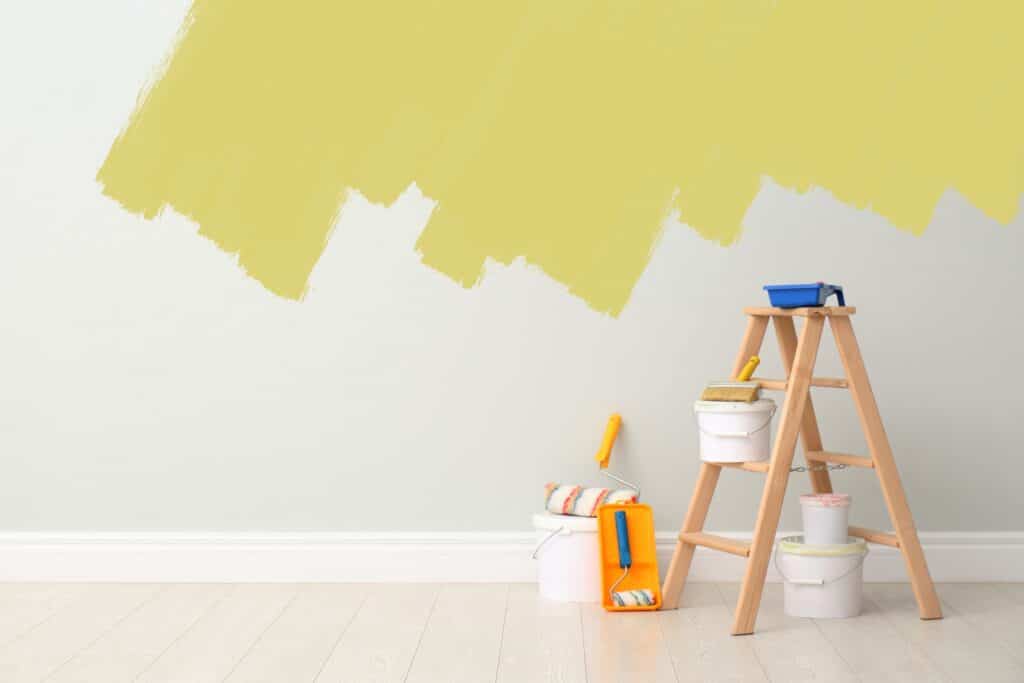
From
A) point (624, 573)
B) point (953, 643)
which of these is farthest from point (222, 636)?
point (953, 643)

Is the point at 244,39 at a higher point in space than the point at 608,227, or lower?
higher

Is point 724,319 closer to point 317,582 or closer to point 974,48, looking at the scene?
point 974,48

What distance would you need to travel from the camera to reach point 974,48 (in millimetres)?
3164

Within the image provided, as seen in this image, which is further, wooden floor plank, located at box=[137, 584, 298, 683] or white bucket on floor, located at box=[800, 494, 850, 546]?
white bucket on floor, located at box=[800, 494, 850, 546]

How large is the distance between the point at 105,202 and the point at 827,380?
1.81 metres

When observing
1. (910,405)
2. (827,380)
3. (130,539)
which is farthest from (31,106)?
(910,405)

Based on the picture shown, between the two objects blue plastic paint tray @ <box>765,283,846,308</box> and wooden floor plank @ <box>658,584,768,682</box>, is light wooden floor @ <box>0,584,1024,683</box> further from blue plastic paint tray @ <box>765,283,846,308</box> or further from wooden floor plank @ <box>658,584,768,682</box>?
blue plastic paint tray @ <box>765,283,846,308</box>

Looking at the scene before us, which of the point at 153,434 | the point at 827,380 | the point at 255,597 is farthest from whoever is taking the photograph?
the point at 153,434

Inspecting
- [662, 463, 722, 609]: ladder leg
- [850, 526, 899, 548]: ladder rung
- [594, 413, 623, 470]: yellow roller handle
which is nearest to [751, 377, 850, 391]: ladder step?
[662, 463, 722, 609]: ladder leg

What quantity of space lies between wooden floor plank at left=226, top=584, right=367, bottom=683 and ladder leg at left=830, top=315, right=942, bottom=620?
1208 mm

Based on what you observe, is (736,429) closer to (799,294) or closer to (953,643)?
(799,294)

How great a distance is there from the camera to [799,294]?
112 inches

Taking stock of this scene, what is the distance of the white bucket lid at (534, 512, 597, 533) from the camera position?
301cm

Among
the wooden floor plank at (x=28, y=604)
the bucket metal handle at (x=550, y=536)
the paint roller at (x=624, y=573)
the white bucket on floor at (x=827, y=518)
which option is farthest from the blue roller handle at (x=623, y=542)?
the wooden floor plank at (x=28, y=604)
